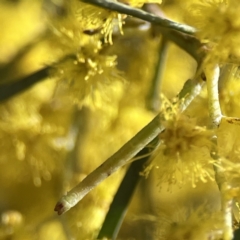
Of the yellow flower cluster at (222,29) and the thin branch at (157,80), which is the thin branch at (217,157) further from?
the thin branch at (157,80)

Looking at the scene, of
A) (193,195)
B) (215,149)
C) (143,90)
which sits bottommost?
(193,195)

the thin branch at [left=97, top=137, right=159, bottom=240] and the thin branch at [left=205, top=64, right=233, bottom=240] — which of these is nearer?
the thin branch at [left=205, top=64, right=233, bottom=240]

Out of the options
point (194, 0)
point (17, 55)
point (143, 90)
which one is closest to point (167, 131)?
point (194, 0)

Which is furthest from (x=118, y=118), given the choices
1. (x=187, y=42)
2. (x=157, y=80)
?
(x=187, y=42)

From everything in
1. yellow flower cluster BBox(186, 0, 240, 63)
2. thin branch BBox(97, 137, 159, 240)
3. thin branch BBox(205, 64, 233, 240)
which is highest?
yellow flower cluster BBox(186, 0, 240, 63)

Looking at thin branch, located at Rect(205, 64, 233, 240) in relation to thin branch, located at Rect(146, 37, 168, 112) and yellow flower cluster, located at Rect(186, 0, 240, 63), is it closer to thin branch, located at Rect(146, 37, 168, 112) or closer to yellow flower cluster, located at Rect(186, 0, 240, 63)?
yellow flower cluster, located at Rect(186, 0, 240, 63)

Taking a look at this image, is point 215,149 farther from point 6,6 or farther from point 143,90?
point 6,6

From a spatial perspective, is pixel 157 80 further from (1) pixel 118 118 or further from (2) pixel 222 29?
(2) pixel 222 29

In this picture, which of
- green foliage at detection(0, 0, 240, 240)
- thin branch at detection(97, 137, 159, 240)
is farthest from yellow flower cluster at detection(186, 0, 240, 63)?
thin branch at detection(97, 137, 159, 240)

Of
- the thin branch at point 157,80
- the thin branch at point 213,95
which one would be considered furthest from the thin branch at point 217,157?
the thin branch at point 157,80
